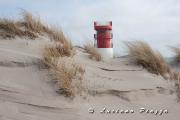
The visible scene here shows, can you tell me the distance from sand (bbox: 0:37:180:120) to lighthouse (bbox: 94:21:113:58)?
764mm

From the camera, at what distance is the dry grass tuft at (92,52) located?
901cm

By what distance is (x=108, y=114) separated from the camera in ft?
23.1

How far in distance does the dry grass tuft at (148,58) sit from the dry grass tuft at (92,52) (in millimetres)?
750

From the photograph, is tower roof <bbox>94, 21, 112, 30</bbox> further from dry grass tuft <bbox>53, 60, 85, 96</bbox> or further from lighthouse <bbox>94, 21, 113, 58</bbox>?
dry grass tuft <bbox>53, 60, 85, 96</bbox>

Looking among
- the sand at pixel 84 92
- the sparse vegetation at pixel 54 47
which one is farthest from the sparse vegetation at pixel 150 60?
the sparse vegetation at pixel 54 47

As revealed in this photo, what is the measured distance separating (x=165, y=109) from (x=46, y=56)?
2335 millimetres

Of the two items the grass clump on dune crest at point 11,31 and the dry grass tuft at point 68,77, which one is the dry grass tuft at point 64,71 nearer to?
the dry grass tuft at point 68,77

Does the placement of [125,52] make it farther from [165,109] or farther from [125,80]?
[165,109]

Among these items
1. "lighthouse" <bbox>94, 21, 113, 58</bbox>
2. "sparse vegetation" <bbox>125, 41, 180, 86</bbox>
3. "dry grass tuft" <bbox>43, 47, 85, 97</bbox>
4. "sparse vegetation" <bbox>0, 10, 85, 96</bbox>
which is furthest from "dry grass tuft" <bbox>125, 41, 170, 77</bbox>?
"dry grass tuft" <bbox>43, 47, 85, 97</bbox>

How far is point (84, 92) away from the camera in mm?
7344

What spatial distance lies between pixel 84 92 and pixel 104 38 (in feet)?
8.61

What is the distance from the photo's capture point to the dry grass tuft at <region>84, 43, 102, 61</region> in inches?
355

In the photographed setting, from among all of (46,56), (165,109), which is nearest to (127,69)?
(165,109)

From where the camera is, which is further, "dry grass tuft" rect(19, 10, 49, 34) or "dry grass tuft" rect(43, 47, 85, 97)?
"dry grass tuft" rect(19, 10, 49, 34)
